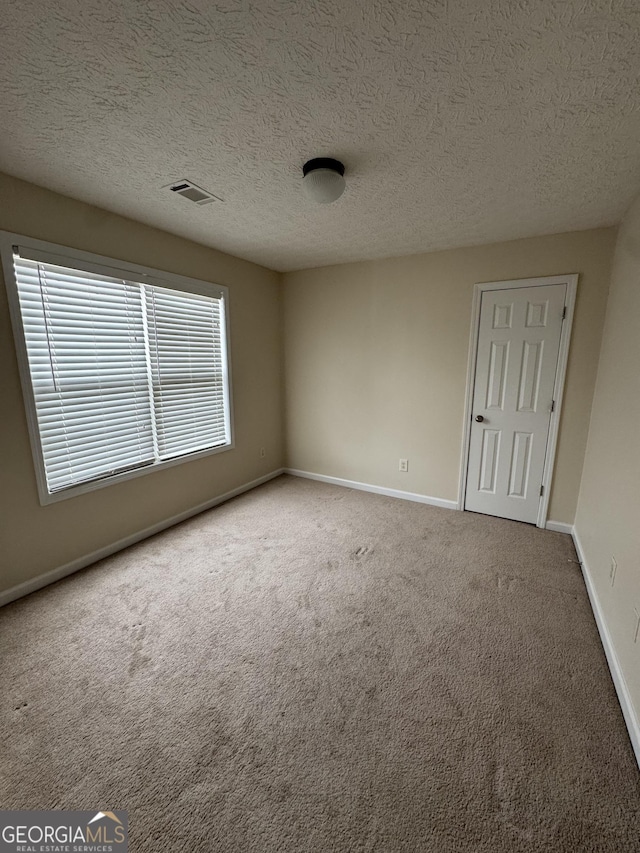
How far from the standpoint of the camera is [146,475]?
2854mm

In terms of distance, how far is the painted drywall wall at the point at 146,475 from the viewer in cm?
206

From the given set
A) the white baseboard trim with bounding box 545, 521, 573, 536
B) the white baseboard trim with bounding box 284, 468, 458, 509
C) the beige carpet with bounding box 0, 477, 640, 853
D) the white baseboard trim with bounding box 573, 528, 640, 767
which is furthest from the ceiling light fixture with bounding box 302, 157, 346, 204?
the white baseboard trim with bounding box 545, 521, 573, 536

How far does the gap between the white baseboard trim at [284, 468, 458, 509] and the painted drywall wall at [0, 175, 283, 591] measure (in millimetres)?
520

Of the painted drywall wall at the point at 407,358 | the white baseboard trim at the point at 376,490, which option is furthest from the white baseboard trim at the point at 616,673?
the white baseboard trim at the point at 376,490

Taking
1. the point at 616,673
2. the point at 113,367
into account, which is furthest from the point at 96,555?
the point at 616,673

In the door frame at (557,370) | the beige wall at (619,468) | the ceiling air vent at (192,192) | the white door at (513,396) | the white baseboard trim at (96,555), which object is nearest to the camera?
the beige wall at (619,468)

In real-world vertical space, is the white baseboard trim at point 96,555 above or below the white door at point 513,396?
below

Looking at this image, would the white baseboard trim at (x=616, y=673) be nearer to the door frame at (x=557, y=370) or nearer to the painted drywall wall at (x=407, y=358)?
the door frame at (x=557, y=370)

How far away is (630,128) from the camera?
1500 millimetres

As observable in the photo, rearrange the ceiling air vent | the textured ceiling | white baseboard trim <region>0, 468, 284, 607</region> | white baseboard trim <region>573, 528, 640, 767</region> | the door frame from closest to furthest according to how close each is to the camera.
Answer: the textured ceiling → white baseboard trim <region>573, 528, 640, 767</region> → the ceiling air vent → white baseboard trim <region>0, 468, 284, 607</region> → the door frame

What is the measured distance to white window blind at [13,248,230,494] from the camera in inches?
85.3

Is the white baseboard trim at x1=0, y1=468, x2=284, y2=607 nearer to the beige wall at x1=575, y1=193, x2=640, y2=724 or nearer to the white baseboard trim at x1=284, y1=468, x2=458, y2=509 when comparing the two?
the white baseboard trim at x1=284, y1=468, x2=458, y2=509

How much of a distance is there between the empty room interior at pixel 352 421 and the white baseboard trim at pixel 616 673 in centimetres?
2

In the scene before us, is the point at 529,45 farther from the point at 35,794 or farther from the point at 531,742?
the point at 35,794
